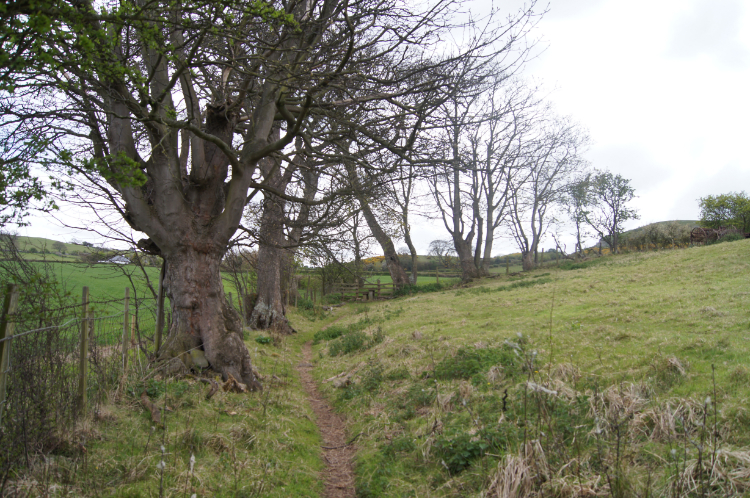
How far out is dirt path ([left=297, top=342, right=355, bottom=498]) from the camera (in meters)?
4.47

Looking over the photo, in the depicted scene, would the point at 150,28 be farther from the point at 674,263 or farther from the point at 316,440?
the point at 674,263

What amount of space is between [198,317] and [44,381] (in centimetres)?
306

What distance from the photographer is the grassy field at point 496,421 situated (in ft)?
10.1

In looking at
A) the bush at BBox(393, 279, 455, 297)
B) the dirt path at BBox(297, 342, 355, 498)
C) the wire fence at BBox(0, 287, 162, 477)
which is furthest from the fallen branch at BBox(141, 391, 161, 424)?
the bush at BBox(393, 279, 455, 297)

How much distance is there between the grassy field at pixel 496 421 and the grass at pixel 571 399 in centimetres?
2

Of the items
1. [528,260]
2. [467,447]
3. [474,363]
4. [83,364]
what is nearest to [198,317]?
[83,364]

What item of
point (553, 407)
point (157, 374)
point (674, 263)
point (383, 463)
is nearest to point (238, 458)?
point (383, 463)

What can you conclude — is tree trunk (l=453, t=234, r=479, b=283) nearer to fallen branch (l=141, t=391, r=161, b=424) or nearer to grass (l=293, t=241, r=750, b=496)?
grass (l=293, t=241, r=750, b=496)

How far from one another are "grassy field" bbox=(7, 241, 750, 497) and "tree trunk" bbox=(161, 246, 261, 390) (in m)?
0.60

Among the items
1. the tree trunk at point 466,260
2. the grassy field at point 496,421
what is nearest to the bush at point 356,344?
the grassy field at point 496,421

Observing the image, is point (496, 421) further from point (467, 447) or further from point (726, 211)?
point (726, 211)

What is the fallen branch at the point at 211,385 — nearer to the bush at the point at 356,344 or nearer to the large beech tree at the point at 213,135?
the large beech tree at the point at 213,135

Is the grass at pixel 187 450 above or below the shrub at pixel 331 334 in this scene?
above

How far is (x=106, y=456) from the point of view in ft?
12.2
